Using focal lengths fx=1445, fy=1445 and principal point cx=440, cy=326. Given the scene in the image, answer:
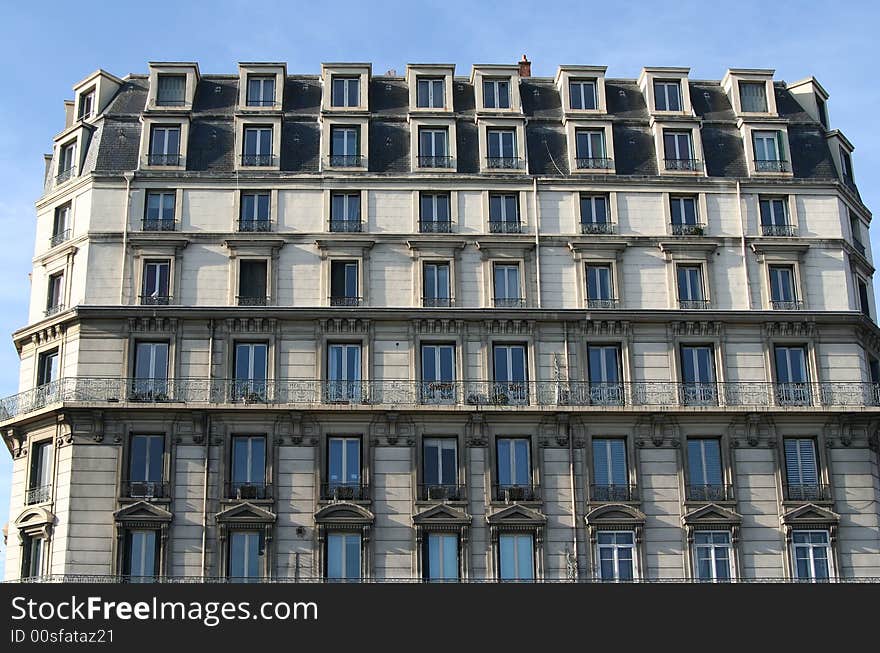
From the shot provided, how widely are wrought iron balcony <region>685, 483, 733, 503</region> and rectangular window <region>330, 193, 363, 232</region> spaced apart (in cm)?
1636

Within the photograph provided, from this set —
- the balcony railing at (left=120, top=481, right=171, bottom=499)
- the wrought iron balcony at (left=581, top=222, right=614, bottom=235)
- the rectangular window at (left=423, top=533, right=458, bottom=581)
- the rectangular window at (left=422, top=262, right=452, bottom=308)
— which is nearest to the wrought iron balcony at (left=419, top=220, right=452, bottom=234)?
the rectangular window at (left=422, top=262, right=452, bottom=308)

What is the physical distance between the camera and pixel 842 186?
59344 millimetres

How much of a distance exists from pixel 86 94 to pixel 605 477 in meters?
27.1

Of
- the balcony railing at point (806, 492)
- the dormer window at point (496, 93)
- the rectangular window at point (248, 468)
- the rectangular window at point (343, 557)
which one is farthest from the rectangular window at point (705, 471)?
the dormer window at point (496, 93)

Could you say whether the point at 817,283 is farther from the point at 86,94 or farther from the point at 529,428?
the point at 86,94

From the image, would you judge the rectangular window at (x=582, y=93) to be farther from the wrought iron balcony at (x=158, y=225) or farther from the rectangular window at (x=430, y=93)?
the wrought iron balcony at (x=158, y=225)

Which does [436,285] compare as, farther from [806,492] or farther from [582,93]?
[806,492]

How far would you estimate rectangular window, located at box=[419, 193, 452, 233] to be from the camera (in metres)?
57.2

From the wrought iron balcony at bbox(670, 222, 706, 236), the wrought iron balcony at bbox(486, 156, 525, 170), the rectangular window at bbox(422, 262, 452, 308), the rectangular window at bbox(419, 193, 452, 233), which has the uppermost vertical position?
the wrought iron balcony at bbox(486, 156, 525, 170)

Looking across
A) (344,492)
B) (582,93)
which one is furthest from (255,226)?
(582,93)

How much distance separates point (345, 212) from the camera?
57.5m

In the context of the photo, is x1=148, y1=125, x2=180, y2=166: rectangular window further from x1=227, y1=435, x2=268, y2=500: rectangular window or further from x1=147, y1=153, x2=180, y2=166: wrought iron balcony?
x1=227, y1=435, x2=268, y2=500: rectangular window

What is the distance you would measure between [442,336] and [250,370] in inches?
291

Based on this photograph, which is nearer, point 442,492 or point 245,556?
point 245,556
